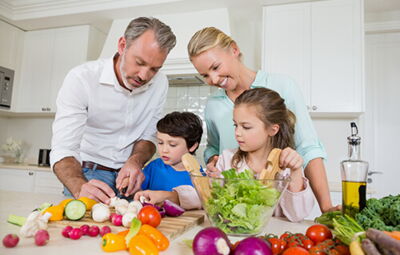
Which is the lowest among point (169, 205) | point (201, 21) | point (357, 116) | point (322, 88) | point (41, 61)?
point (169, 205)

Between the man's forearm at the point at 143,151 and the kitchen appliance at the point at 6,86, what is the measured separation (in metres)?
2.86

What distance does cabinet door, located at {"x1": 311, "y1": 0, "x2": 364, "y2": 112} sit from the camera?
283 centimetres

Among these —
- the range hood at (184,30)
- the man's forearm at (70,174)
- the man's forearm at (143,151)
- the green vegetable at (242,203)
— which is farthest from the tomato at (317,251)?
the range hood at (184,30)

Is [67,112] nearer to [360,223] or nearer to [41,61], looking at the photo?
[360,223]

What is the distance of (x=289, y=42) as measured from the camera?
301 centimetres

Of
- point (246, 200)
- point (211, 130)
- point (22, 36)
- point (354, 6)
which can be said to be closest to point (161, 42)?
point (211, 130)

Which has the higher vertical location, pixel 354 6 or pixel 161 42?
pixel 354 6

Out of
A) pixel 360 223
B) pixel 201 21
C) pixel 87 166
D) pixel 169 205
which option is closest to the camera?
pixel 360 223

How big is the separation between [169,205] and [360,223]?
521mm

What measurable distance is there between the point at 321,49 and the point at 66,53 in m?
2.95

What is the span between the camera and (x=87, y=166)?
1709 millimetres

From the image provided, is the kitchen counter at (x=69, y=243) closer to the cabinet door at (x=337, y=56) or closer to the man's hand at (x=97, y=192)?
the man's hand at (x=97, y=192)

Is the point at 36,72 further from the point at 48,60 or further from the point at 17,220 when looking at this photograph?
the point at 17,220

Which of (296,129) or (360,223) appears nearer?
(360,223)
